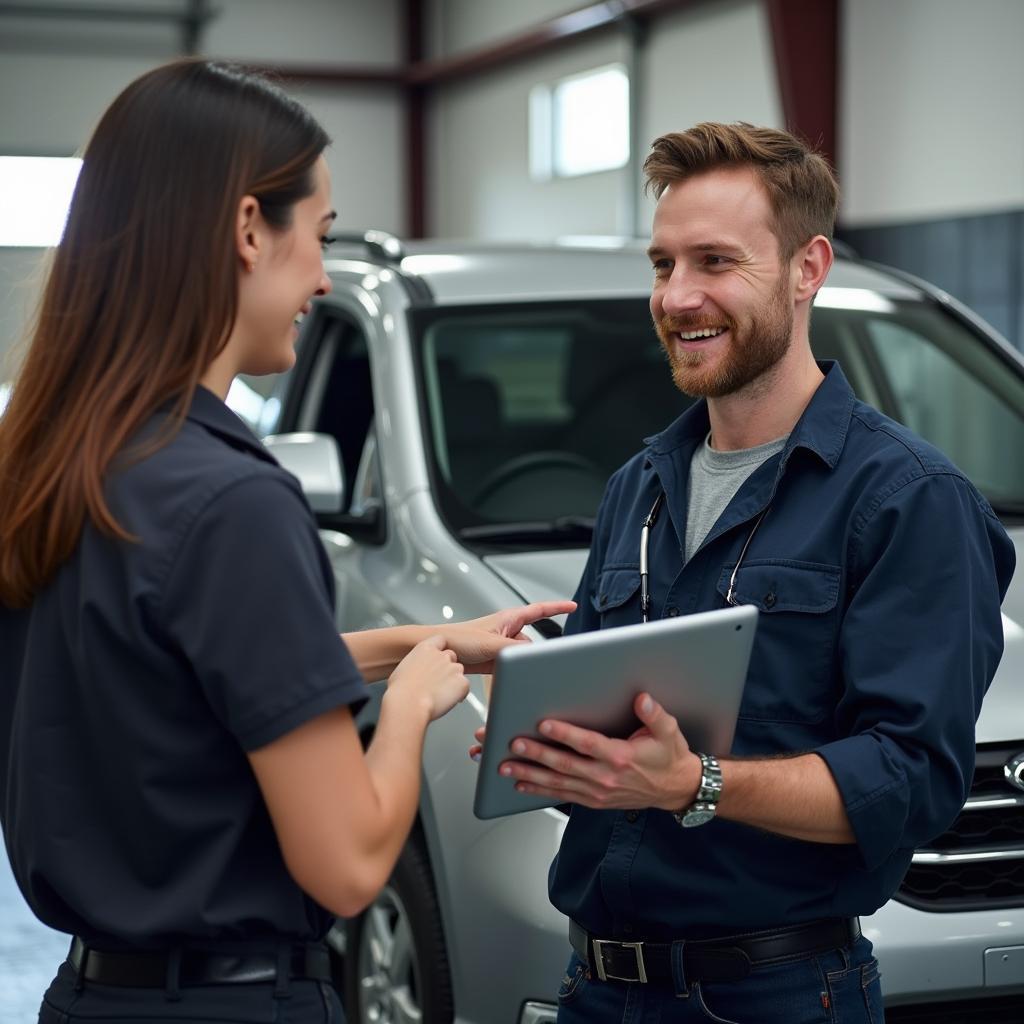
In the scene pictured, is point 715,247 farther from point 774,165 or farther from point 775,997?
point 775,997

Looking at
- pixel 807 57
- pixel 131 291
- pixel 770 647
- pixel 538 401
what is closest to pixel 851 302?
pixel 538 401

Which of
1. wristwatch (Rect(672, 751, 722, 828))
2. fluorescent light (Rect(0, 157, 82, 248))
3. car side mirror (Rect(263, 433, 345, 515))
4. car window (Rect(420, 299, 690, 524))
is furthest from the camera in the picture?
fluorescent light (Rect(0, 157, 82, 248))

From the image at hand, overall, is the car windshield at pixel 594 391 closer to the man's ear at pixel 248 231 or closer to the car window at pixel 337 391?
the car window at pixel 337 391

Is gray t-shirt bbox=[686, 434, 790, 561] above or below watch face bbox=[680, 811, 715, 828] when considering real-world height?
above

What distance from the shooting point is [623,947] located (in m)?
1.90

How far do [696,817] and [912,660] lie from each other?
0.29 m

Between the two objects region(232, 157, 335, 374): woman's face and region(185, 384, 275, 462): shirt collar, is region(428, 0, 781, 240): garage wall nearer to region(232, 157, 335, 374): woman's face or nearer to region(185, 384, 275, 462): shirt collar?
region(232, 157, 335, 374): woman's face

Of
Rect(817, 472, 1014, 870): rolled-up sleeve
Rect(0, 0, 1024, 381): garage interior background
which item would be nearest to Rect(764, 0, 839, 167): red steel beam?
Rect(0, 0, 1024, 381): garage interior background

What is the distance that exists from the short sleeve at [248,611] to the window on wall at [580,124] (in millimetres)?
11023

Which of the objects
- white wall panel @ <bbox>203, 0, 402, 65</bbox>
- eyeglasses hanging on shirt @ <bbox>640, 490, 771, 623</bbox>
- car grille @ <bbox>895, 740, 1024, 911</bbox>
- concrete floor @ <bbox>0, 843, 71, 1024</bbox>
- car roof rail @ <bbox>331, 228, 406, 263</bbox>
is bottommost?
concrete floor @ <bbox>0, 843, 71, 1024</bbox>

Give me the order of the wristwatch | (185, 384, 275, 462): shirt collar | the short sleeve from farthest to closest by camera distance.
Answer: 1. the wristwatch
2. (185, 384, 275, 462): shirt collar
3. the short sleeve

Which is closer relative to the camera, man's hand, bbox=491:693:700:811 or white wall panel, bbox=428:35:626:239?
man's hand, bbox=491:693:700:811

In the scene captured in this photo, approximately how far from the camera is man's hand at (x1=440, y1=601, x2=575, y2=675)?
6.08ft

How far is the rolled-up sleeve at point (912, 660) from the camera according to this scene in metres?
1.71
